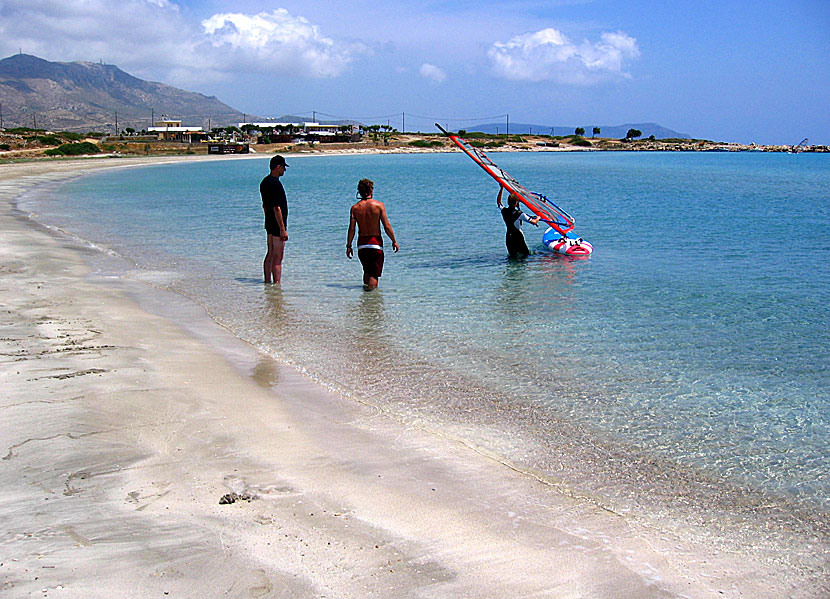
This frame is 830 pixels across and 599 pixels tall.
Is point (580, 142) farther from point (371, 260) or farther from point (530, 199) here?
point (371, 260)

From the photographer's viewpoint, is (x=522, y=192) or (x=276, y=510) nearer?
(x=276, y=510)

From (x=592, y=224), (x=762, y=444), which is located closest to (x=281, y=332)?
(x=762, y=444)

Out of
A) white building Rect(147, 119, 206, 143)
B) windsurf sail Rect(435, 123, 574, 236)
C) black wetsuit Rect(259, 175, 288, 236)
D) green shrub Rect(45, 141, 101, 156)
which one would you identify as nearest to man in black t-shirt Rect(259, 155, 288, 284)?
black wetsuit Rect(259, 175, 288, 236)

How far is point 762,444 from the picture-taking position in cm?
637

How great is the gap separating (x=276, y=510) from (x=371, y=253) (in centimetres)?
831

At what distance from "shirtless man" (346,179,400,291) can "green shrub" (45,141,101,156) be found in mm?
77865

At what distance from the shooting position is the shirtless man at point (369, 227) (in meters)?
11.8

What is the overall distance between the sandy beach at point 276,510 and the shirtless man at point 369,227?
5.04m

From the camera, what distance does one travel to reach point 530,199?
17109 millimetres

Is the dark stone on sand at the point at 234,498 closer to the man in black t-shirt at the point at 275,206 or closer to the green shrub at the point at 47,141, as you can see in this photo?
the man in black t-shirt at the point at 275,206

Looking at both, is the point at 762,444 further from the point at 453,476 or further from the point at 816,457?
the point at 453,476

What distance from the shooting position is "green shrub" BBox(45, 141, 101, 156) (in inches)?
3235

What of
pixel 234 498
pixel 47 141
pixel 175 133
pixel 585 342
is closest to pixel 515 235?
pixel 585 342

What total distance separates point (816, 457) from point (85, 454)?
574cm
